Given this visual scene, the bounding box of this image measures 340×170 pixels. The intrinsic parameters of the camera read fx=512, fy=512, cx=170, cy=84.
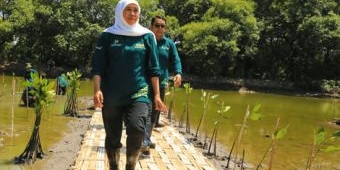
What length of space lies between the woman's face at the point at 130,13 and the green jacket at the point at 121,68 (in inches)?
6.3

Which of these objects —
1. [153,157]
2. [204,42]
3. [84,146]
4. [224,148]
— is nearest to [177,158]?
[153,157]

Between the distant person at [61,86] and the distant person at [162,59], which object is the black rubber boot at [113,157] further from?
the distant person at [61,86]

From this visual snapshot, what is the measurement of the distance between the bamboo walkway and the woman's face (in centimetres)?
241

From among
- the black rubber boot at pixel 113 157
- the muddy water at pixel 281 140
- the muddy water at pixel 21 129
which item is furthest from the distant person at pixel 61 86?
the black rubber boot at pixel 113 157

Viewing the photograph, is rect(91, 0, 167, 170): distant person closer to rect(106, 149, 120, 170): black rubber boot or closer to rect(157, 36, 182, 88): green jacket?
rect(106, 149, 120, 170): black rubber boot

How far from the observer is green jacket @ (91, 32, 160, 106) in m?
4.94

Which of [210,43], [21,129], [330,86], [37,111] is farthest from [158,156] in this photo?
[330,86]

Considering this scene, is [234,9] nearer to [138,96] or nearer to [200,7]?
[200,7]

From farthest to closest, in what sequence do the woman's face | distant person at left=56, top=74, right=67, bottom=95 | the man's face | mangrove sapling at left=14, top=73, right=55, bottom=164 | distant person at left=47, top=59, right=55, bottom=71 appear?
distant person at left=47, top=59, right=55, bottom=71 < distant person at left=56, top=74, right=67, bottom=95 < mangrove sapling at left=14, top=73, right=55, bottom=164 < the man's face < the woman's face

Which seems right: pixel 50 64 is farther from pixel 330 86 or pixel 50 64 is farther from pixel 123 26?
pixel 123 26

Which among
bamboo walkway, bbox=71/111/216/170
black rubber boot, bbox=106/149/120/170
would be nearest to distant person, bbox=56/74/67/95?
bamboo walkway, bbox=71/111/216/170

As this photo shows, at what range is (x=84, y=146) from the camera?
8.18m

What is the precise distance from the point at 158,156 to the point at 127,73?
304 cm

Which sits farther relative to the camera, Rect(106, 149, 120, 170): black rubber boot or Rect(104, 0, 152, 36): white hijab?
Rect(106, 149, 120, 170): black rubber boot
